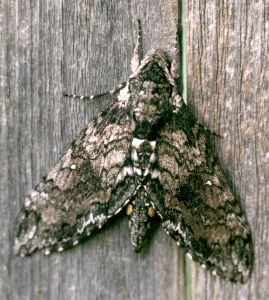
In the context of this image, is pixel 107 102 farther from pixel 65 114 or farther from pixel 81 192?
pixel 81 192

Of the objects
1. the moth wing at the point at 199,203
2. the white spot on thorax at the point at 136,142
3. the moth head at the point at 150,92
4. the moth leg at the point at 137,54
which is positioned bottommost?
the moth wing at the point at 199,203

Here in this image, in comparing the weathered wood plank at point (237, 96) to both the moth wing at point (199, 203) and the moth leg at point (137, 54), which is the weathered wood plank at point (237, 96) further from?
the moth leg at point (137, 54)

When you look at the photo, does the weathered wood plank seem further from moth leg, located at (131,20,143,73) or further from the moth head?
moth leg, located at (131,20,143,73)

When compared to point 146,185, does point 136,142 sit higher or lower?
higher

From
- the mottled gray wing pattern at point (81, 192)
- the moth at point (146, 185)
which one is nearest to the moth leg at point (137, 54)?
the moth at point (146, 185)

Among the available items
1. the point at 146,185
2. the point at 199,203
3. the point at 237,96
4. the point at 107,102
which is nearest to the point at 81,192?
the point at 146,185

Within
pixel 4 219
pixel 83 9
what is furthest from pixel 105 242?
pixel 83 9

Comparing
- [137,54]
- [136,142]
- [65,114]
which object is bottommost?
[136,142]
